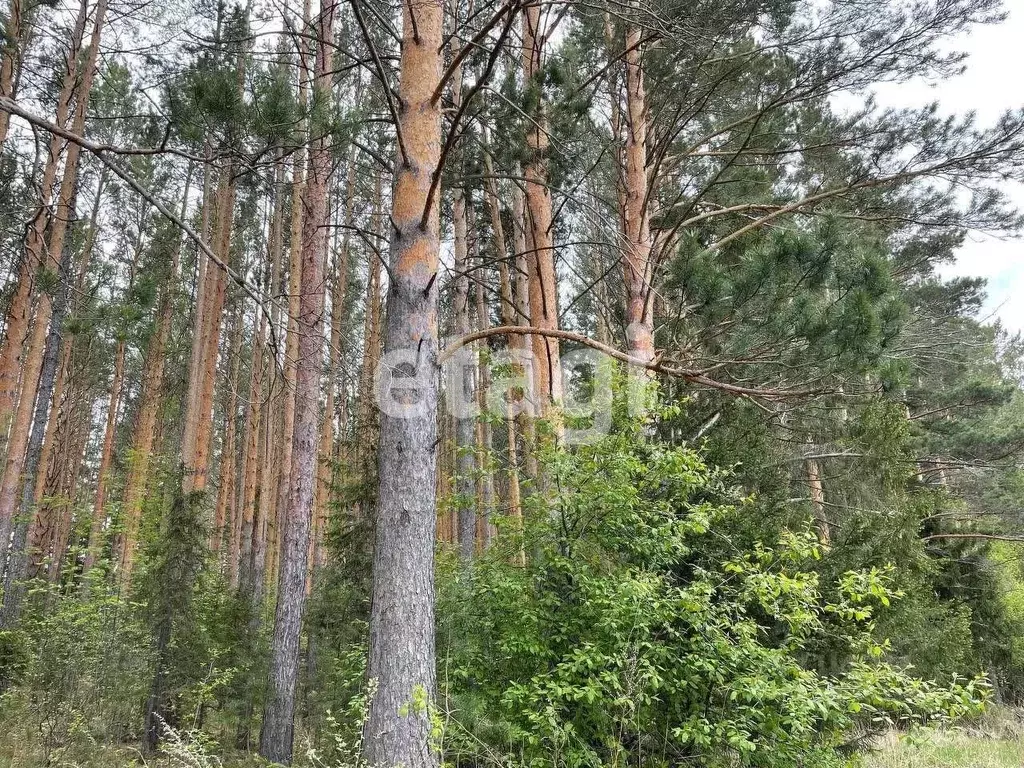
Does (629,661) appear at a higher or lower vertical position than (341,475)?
lower

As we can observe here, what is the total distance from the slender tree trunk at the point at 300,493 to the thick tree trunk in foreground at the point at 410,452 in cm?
228

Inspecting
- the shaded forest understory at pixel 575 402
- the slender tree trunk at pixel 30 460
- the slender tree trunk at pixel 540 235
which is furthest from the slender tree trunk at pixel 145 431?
the slender tree trunk at pixel 540 235

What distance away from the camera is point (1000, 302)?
918cm

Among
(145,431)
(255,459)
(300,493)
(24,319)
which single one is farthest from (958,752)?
(145,431)

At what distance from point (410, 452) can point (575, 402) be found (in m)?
2.58

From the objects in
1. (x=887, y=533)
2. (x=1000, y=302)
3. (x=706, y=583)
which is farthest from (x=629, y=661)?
(x=1000, y=302)

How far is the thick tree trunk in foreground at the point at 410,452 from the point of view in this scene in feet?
8.99

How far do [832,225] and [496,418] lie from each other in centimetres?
292

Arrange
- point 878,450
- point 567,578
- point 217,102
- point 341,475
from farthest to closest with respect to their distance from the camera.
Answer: point 341,475, point 878,450, point 567,578, point 217,102

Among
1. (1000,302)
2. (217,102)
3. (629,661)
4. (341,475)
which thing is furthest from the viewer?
(1000,302)

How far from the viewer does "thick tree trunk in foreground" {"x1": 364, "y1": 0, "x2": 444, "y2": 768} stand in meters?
2.74

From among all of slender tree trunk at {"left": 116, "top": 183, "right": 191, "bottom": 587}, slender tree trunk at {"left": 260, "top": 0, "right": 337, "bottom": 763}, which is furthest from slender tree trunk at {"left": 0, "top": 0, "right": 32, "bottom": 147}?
slender tree trunk at {"left": 116, "top": 183, "right": 191, "bottom": 587}

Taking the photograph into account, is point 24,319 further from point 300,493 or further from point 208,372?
point 300,493

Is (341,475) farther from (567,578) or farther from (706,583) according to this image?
(706,583)
